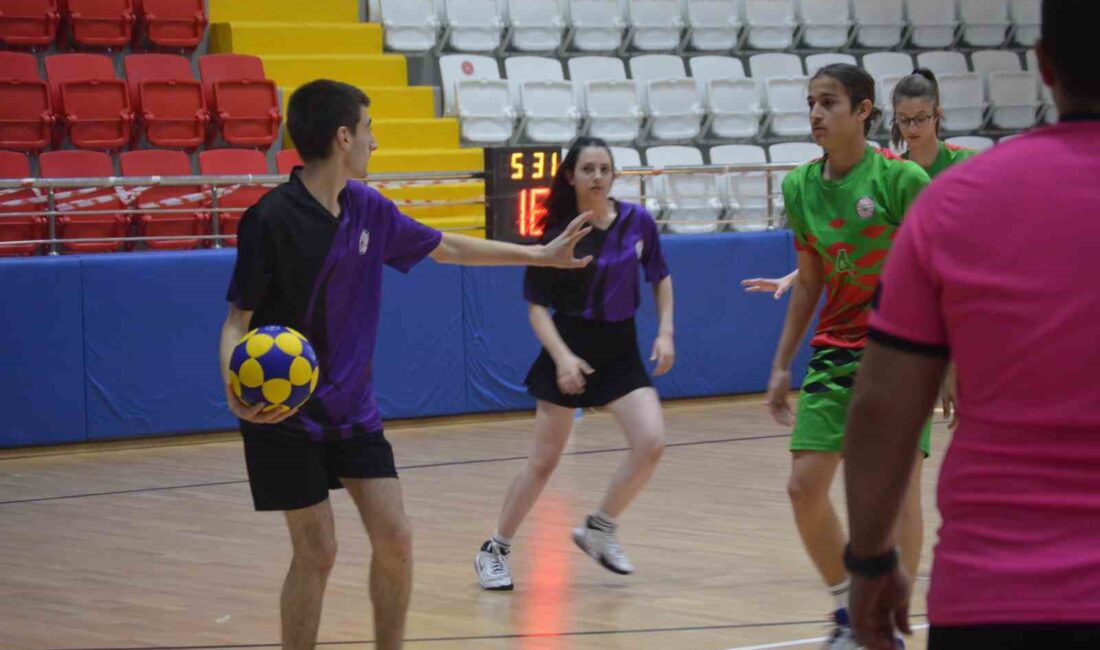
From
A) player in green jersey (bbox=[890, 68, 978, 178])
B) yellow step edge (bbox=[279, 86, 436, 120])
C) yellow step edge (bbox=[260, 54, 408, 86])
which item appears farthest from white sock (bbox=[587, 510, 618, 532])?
yellow step edge (bbox=[279, 86, 436, 120])

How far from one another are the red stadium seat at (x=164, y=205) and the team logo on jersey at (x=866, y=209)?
7.77 meters

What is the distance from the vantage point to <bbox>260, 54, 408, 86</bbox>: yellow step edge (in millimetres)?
15344

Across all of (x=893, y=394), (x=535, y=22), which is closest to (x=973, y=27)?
(x=535, y=22)

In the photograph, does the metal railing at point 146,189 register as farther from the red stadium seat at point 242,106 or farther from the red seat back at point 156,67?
the red seat back at point 156,67

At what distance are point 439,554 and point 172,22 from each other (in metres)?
8.13

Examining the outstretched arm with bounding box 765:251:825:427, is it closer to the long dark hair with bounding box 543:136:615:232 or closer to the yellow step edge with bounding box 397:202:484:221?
the long dark hair with bounding box 543:136:615:232

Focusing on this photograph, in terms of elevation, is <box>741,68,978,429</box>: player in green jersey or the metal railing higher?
<box>741,68,978,429</box>: player in green jersey

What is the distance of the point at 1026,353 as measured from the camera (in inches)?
90.5

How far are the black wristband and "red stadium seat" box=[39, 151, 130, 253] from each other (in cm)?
1037

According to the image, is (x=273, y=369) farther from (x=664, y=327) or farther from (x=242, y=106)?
(x=242, y=106)

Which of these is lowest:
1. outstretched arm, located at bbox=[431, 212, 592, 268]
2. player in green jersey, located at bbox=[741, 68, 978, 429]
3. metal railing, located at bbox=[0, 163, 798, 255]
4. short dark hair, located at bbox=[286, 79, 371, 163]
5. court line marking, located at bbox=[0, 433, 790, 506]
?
court line marking, located at bbox=[0, 433, 790, 506]

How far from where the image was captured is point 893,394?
2.41 metres

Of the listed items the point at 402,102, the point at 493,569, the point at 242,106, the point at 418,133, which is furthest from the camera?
the point at 402,102

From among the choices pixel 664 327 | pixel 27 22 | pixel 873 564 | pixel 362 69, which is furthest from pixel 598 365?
pixel 362 69
